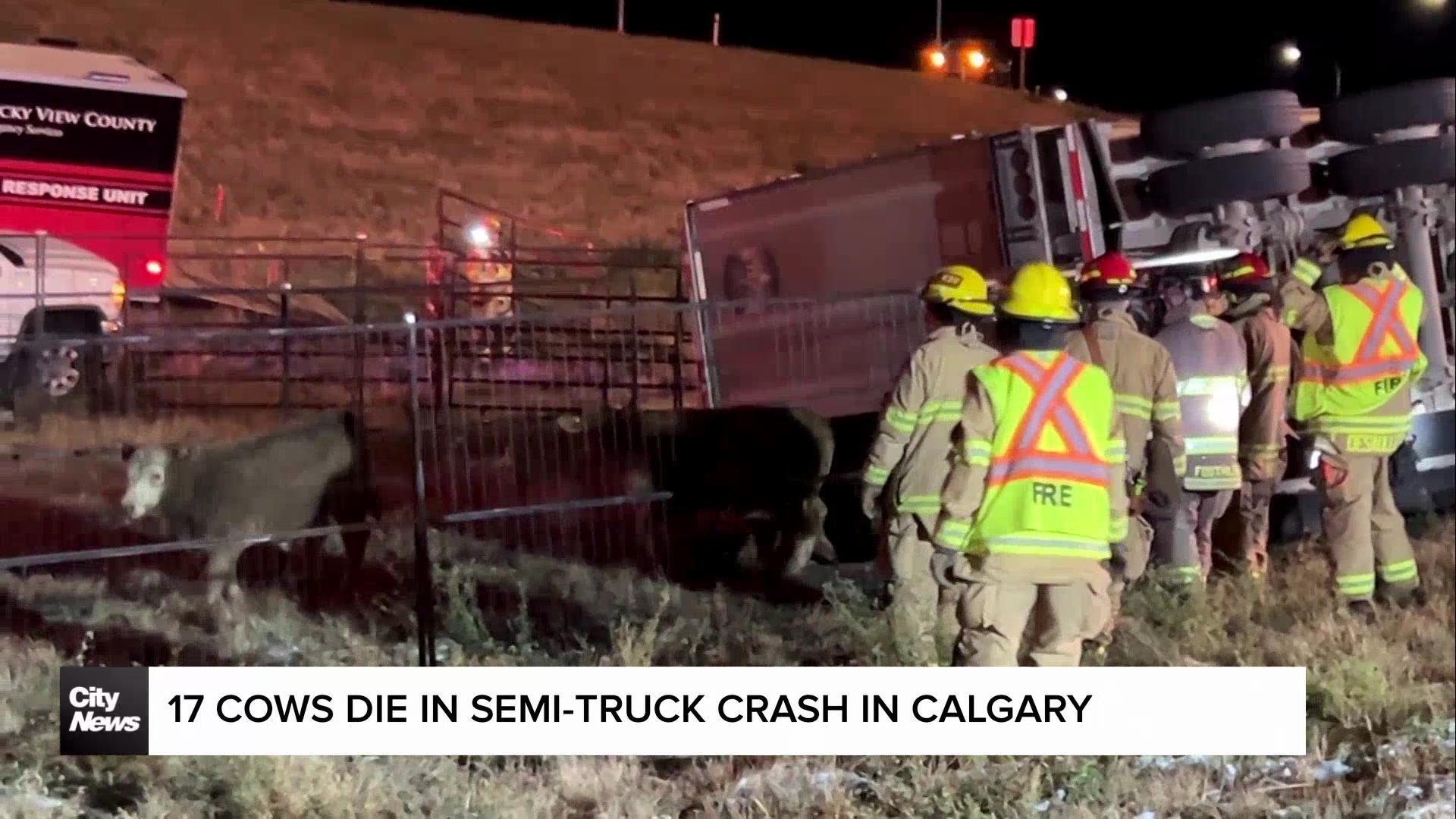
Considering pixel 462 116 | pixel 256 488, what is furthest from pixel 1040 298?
pixel 462 116

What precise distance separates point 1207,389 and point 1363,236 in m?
1.01

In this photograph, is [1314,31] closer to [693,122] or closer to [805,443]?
[693,122]

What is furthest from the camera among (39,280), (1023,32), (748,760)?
(1023,32)

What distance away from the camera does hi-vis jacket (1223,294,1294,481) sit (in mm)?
6344

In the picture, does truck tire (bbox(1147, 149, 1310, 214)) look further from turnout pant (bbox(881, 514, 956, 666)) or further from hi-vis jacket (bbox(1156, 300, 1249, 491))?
turnout pant (bbox(881, 514, 956, 666))

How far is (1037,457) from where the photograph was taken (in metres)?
4.13

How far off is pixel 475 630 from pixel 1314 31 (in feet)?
96.1

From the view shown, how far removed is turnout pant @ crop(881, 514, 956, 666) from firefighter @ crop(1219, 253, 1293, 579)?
80.8 inches

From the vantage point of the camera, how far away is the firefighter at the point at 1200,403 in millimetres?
6098

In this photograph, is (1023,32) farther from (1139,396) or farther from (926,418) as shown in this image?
(926,418)

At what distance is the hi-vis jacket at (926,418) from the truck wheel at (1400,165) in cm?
332

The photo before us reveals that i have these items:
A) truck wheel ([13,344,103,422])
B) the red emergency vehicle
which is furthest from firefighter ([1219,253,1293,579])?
the red emergency vehicle

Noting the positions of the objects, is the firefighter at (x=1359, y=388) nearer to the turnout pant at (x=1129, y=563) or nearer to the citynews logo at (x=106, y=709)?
the turnout pant at (x=1129, y=563)

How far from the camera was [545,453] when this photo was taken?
7965 millimetres
